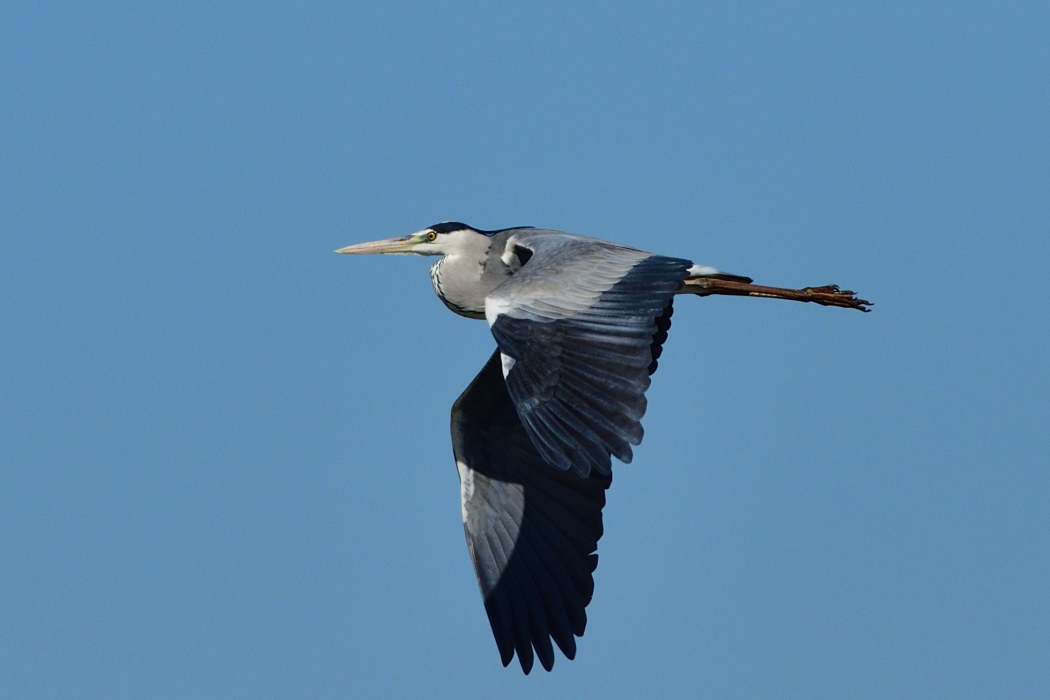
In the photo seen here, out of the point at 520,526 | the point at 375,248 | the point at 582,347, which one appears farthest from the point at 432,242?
the point at 582,347

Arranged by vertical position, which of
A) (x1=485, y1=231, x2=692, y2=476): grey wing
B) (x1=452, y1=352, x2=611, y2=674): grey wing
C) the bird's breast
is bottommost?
(x1=452, y1=352, x2=611, y2=674): grey wing

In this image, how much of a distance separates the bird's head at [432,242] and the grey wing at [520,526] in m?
0.75

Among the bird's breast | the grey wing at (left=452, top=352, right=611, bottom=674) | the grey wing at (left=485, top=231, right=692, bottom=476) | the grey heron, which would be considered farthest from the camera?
the bird's breast

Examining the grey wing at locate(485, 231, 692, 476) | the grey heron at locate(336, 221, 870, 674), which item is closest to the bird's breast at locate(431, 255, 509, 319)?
the grey heron at locate(336, 221, 870, 674)

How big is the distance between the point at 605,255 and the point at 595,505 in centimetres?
150

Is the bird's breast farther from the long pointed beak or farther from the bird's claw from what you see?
the bird's claw

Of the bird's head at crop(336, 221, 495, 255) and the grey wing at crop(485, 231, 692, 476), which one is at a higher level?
the bird's head at crop(336, 221, 495, 255)

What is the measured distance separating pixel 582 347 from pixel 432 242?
2.75m

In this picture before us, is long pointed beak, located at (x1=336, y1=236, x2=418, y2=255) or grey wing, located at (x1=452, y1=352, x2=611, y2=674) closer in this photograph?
grey wing, located at (x1=452, y1=352, x2=611, y2=674)

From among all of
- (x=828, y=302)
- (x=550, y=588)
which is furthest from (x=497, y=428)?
(x=828, y=302)

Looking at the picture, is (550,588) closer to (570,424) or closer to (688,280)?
(688,280)

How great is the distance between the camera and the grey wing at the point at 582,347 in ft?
18.3

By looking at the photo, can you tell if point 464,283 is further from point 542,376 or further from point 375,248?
point 542,376

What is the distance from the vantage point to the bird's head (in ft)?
27.6
